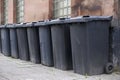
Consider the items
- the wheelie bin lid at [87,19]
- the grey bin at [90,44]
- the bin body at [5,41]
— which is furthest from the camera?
the bin body at [5,41]

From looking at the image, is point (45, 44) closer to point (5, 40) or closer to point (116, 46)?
point (116, 46)

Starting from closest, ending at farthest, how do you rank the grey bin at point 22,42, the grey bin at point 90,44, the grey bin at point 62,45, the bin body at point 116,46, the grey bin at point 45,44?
the grey bin at point 90,44
the bin body at point 116,46
the grey bin at point 62,45
the grey bin at point 45,44
the grey bin at point 22,42

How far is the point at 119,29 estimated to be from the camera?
8039 millimetres

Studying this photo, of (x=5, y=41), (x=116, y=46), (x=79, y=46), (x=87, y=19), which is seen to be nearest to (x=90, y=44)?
(x=79, y=46)

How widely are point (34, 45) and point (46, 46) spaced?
818 mm

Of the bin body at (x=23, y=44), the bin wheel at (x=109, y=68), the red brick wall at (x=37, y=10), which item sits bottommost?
the bin wheel at (x=109, y=68)

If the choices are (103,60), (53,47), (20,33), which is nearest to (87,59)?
(103,60)

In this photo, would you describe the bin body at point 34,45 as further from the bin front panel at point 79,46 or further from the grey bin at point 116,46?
the grey bin at point 116,46

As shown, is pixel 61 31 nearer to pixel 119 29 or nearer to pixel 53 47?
pixel 53 47

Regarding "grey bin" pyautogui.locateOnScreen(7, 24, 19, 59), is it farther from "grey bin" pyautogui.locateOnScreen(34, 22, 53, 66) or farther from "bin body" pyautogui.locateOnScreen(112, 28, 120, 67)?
"bin body" pyautogui.locateOnScreen(112, 28, 120, 67)

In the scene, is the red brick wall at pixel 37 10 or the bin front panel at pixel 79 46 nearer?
the bin front panel at pixel 79 46

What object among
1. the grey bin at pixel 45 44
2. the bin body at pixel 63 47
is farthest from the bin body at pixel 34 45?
the bin body at pixel 63 47

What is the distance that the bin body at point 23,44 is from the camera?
10.5 m

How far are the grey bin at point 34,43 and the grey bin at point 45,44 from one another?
1.21ft
